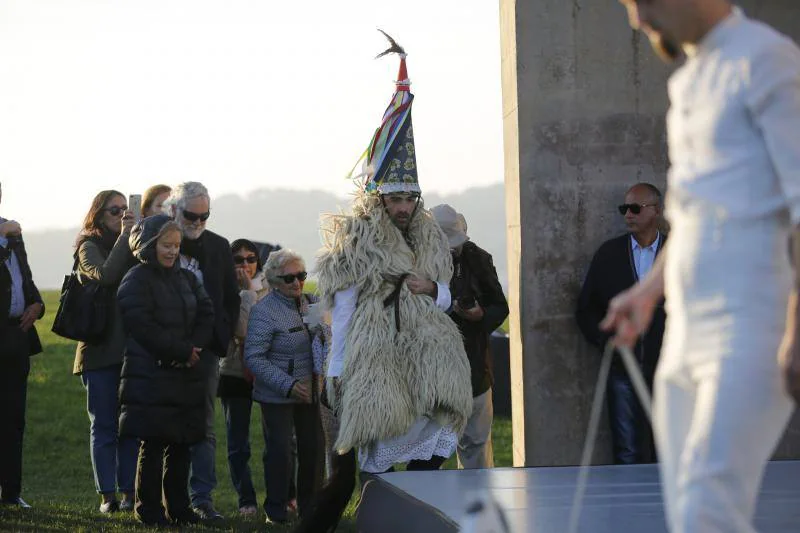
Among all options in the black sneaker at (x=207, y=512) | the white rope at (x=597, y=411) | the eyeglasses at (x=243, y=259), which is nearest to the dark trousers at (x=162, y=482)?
the black sneaker at (x=207, y=512)

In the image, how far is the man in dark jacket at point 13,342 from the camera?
8398 mm

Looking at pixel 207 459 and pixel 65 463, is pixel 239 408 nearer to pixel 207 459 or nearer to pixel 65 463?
pixel 207 459

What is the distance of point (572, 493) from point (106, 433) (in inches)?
135

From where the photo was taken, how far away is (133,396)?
7559 millimetres

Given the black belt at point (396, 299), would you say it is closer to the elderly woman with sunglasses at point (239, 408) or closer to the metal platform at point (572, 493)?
the metal platform at point (572, 493)

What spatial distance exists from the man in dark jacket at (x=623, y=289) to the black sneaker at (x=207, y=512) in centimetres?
237

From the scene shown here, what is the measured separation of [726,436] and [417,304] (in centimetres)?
371

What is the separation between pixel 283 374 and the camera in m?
8.07

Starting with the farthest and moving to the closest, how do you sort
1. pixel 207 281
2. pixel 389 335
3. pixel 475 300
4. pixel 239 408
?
pixel 239 408
pixel 207 281
pixel 475 300
pixel 389 335

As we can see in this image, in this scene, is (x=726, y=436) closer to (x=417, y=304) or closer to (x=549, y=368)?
(x=417, y=304)

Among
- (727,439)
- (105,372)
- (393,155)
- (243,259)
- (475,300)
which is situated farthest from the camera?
(243,259)

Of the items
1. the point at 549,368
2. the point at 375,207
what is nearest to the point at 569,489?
the point at 375,207

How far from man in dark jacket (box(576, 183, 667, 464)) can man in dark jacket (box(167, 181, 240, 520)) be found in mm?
2102

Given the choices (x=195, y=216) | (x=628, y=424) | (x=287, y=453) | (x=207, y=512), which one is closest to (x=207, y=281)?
(x=195, y=216)
